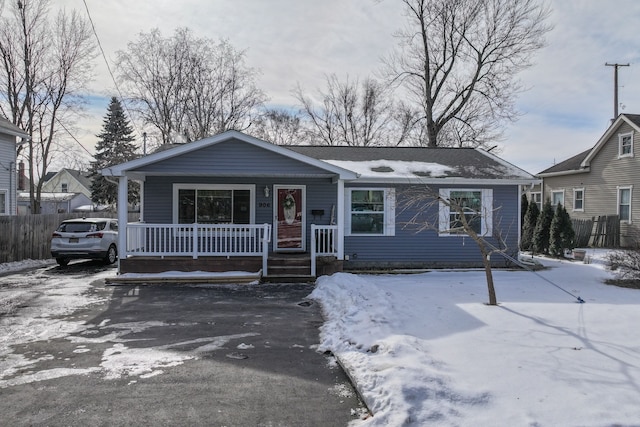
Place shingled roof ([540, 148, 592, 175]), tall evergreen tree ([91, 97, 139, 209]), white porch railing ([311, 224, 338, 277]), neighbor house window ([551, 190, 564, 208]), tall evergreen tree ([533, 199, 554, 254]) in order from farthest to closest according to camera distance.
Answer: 1. tall evergreen tree ([91, 97, 139, 209])
2. neighbor house window ([551, 190, 564, 208])
3. shingled roof ([540, 148, 592, 175])
4. tall evergreen tree ([533, 199, 554, 254])
5. white porch railing ([311, 224, 338, 277])

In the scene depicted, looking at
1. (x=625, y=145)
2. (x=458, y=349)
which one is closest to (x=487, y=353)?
(x=458, y=349)

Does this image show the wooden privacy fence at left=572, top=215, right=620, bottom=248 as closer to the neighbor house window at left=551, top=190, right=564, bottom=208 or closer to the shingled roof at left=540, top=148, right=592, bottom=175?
the shingled roof at left=540, top=148, right=592, bottom=175

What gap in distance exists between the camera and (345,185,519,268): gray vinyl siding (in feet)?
39.8

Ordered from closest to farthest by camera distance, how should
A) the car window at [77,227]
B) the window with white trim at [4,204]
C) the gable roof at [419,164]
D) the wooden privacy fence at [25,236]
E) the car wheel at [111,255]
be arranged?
the gable roof at [419,164] < the car window at [77,227] < the wooden privacy fence at [25,236] < the car wheel at [111,255] < the window with white trim at [4,204]

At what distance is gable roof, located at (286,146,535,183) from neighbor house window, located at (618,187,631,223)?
831 cm

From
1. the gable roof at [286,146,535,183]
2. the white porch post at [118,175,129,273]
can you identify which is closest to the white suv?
the white porch post at [118,175,129,273]

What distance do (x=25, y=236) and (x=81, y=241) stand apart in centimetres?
258

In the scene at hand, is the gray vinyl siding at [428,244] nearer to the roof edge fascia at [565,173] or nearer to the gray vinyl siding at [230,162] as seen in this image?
the gray vinyl siding at [230,162]

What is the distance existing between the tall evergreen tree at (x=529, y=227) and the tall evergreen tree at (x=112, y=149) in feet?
101

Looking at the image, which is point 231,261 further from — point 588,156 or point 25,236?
point 588,156

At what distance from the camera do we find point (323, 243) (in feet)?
36.8

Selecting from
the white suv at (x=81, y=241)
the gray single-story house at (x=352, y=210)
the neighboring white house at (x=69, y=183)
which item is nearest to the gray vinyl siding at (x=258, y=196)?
the gray single-story house at (x=352, y=210)

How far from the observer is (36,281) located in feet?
34.1

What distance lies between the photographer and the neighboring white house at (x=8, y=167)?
1695 cm
